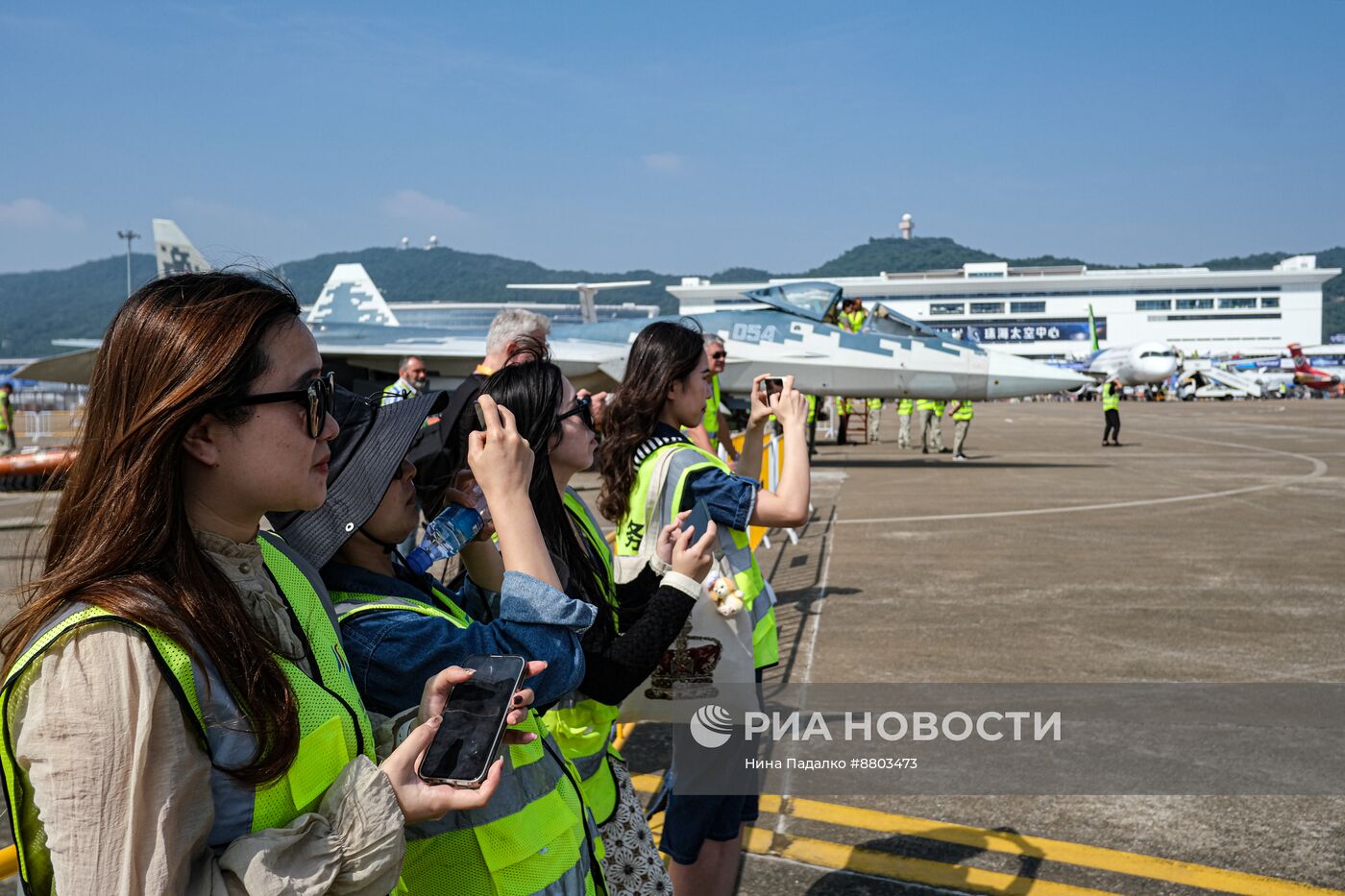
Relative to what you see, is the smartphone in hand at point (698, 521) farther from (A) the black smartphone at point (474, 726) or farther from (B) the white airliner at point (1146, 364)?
(B) the white airliner at point (1146, 364)

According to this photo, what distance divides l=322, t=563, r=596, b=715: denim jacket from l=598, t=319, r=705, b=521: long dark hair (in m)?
1.59

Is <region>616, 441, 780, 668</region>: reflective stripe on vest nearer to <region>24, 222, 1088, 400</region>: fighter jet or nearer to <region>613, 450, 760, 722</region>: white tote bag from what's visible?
<region>613, 450, 760, 722</region>: white tote bag

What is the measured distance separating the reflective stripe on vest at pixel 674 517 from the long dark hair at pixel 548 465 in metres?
0.60

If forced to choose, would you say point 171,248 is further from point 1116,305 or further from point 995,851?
point 1116,305

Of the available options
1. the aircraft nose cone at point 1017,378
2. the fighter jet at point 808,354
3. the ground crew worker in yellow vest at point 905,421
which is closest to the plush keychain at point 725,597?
the fighter jet at point 808,354

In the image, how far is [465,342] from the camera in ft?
62.9

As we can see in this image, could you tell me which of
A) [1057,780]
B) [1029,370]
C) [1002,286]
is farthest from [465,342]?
[1002,286]

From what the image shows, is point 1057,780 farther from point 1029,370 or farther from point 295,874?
point 1029,370

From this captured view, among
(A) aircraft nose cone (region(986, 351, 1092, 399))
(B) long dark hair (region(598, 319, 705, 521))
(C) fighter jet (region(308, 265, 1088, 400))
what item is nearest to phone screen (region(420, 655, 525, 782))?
(B) long dark hair (region(598, 319, 705, 521))

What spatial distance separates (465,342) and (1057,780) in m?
16.1

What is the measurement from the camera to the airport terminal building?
113750mm

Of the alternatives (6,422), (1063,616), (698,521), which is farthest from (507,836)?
(6,422)

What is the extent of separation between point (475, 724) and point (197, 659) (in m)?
0.41

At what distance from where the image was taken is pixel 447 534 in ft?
6.63
